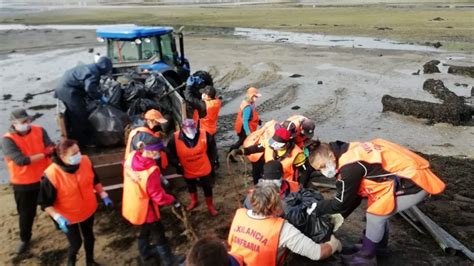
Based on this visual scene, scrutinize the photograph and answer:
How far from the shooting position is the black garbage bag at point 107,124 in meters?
6.36

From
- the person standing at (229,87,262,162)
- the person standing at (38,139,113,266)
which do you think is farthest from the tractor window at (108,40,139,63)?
the person standing at (38,139,113,266)

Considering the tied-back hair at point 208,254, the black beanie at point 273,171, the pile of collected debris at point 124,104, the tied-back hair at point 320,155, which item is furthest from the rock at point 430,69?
the tied-back hair at point 208,254

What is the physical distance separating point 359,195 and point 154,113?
8.02ft

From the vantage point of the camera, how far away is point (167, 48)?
1007 centimetres

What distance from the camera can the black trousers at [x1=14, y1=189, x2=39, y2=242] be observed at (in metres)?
4.69

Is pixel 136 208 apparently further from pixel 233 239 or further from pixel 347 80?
pixel 347 80

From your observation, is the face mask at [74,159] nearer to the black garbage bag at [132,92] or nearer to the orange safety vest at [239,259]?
the orange safety vest at [239,259]

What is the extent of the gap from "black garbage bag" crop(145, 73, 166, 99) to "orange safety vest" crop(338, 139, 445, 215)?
14.2ft

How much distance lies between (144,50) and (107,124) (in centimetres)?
381

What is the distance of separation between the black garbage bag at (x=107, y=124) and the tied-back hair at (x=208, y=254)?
4.52 meters

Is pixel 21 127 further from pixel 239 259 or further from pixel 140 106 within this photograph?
pixel 239 259

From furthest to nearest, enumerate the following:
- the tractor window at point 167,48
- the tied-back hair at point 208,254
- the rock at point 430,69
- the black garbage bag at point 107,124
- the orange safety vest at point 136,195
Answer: the rock at point 430,69
the tractor window at point 167,48
the black garbage bag at point 107,124
the orange safety vest at point 136,195
the tied-back hair at point 208,254

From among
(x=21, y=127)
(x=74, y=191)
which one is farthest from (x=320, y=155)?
(x=21, y=127)

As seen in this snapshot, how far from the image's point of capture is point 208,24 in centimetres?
2969
